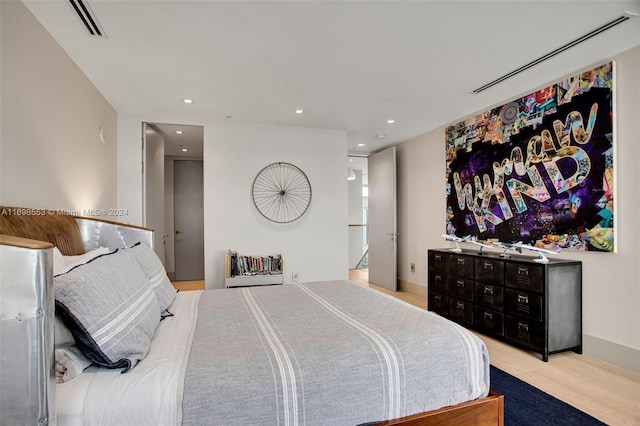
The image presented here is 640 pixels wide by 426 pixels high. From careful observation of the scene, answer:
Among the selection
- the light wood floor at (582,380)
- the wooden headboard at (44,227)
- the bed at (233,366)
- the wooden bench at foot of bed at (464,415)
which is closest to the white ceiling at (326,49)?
the wooden headboard at (44,227)

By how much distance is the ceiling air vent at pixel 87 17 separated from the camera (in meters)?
1.91

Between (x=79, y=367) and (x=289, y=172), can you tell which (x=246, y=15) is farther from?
(x=289, y=172)

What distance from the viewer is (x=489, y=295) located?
328 cm

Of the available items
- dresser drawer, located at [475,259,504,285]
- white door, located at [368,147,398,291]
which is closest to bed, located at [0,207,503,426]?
dresser drawer, located at [475,259,504,285]

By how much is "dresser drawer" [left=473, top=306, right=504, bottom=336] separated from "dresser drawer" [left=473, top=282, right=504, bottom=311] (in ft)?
0.21

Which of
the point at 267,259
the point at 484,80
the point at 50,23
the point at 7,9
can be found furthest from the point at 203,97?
the point at 484,80

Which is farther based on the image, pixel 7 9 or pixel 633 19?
pixel 633 19

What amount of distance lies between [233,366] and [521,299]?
282cm

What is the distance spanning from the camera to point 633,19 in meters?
2.14

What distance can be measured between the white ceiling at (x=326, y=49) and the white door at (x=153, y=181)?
21.8 inches

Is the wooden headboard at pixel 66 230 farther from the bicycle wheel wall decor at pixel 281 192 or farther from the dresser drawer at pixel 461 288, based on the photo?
the dresser drawer at pixel 461 288

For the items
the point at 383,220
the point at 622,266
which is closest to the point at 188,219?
the point at 383,220

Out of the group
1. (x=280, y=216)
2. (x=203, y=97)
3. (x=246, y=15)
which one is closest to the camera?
(x=246, y=15)

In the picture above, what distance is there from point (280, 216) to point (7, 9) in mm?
3222
